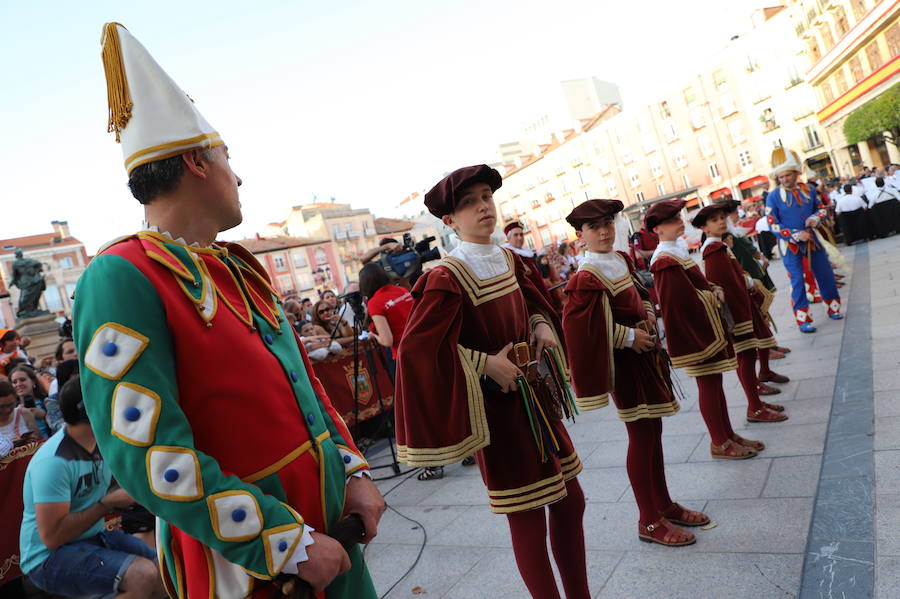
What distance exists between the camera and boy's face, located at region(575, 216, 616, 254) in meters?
3.51

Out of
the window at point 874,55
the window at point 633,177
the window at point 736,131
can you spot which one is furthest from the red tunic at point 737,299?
the window at point 633,177

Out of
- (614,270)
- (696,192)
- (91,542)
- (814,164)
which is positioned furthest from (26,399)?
(696,192)

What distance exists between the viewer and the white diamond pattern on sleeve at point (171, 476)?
1.15 metres

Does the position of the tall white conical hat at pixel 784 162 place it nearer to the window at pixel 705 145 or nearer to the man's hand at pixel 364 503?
the man's hand at pixel 364 503

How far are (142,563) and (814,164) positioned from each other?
4369cm

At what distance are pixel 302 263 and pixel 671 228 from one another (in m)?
59.7

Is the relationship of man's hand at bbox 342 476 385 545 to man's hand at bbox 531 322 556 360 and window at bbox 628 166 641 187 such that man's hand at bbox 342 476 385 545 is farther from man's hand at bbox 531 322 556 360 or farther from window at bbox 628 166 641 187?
window at bbox 628 166 641 187

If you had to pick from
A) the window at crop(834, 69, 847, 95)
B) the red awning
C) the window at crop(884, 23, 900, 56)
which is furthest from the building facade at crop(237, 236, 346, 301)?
Answer: the window at crop(884, 23, 900, 56)

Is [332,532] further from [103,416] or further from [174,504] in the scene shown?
[103,416]

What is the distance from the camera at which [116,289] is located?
1224 millimetres

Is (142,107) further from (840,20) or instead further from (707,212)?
(840,20)

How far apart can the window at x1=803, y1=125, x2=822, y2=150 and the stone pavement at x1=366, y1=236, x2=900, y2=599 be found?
1479 inches

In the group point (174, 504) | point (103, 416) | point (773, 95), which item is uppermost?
point (773, 95)

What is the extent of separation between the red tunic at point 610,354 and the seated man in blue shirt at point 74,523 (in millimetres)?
2516
